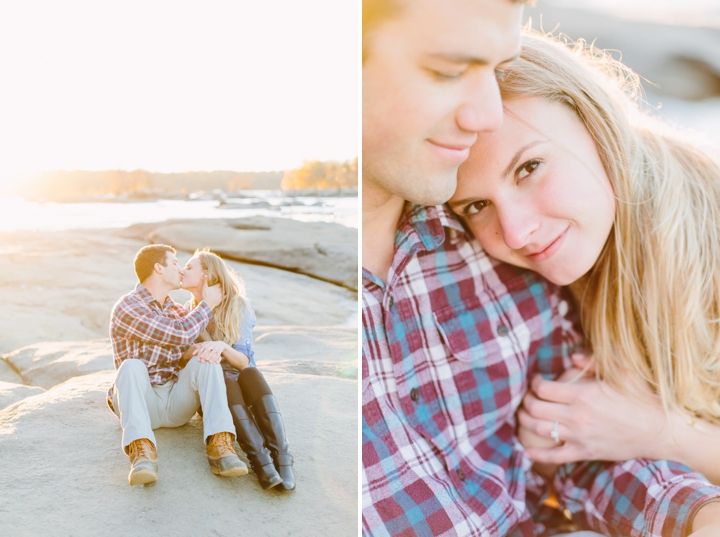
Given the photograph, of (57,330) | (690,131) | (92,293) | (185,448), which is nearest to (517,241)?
(690,131)

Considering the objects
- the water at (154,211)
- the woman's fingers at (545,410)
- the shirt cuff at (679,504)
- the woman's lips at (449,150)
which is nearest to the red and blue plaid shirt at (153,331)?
the water at (154,211)

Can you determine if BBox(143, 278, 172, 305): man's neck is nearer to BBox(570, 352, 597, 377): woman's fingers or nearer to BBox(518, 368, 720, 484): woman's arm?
BBox(518, 368, 720, 484): woman's arm

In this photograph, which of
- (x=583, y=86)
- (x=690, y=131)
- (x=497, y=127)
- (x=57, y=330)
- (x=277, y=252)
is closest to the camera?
(x=497, y=127)

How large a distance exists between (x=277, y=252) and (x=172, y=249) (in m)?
0.51

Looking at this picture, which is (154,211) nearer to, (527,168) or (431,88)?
(431,88)

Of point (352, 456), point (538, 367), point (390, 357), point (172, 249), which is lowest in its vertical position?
point (352, 456)

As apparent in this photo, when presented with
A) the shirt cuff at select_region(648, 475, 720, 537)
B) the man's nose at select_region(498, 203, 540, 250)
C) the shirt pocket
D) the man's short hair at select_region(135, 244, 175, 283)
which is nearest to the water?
the man's short hair at select_region(135, 244, 175, 283)

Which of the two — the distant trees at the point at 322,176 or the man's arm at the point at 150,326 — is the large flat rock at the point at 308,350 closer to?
the man's arm at the point at 150,326

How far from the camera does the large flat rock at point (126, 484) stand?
138 cm

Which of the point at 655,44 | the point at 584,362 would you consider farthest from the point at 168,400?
the point at 655,44

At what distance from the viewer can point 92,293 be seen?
5.46ft

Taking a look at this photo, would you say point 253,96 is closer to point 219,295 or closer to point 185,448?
point 219,295

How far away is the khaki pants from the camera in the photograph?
1.47m

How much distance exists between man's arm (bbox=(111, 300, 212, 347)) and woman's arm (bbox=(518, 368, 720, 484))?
1103 mm
